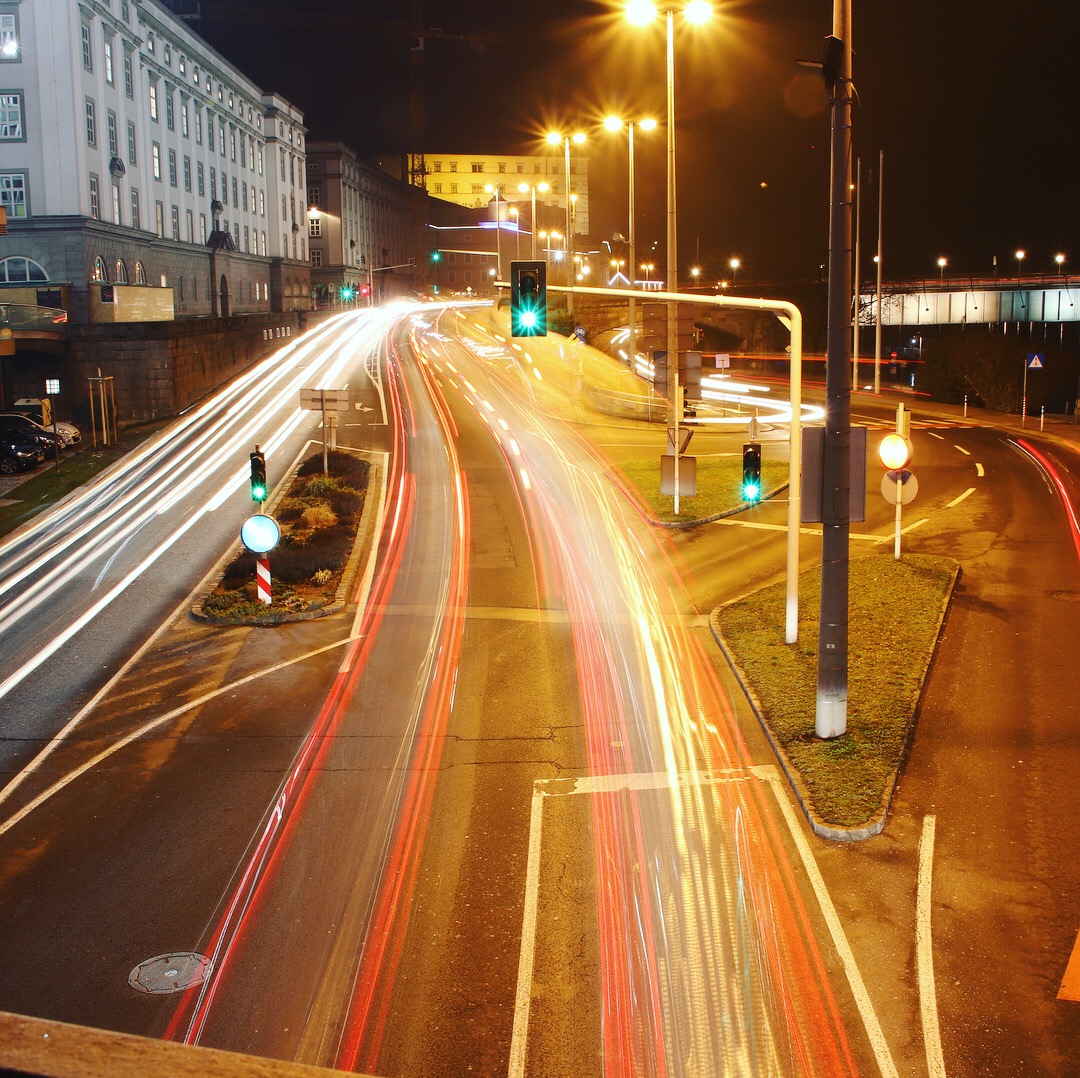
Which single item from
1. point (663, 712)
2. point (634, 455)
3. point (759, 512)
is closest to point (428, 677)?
point (663, 712)

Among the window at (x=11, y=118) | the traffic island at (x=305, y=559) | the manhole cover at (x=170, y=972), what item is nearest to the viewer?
the manhole cover at (x=170, y=972)

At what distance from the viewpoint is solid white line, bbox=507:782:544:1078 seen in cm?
775

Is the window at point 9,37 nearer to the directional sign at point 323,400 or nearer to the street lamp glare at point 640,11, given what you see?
the directional sign at point 323,400

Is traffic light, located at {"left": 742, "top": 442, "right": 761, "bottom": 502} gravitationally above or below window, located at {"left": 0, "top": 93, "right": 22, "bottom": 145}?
below

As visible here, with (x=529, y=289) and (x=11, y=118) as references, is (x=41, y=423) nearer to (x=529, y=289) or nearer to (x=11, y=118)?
(x=11, y=118)

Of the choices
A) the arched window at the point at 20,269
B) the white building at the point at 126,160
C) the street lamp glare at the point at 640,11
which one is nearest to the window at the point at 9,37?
the white building at the point at 126,160

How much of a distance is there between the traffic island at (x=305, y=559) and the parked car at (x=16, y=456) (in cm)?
1023

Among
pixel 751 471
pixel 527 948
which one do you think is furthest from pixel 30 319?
pixel 527 948

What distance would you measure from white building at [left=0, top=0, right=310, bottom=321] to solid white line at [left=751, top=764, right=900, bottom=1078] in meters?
48.4

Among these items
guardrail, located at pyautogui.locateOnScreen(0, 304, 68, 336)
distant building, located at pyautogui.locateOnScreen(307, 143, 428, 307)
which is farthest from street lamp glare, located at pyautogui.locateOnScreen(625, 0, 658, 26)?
distant building, located at pyautogui.locateOnScreen(307, 143, 428, 307)

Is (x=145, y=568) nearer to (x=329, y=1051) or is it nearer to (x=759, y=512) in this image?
(x=759, y=512)

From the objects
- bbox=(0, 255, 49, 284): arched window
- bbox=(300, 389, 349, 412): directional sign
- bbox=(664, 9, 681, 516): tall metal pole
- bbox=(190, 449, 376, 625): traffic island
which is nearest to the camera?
bbox=(190, 449, 376, 625): traffic island

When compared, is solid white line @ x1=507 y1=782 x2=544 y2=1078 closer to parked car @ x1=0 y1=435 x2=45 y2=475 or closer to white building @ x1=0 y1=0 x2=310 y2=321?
parked car @ x1=0 y1=435 x2=45 y2=475

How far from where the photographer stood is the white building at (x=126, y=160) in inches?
2105
